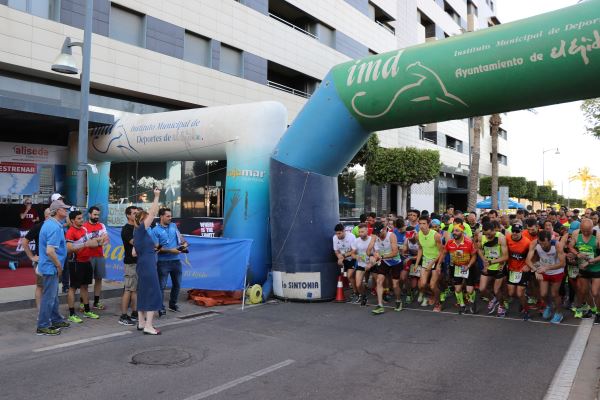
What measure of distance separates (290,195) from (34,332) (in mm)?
4824

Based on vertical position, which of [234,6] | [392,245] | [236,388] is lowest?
[236,388]

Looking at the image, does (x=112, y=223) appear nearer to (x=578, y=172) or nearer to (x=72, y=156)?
(x=72, y=156)

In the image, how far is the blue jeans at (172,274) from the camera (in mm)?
8297

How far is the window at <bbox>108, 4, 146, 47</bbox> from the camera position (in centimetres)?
1593

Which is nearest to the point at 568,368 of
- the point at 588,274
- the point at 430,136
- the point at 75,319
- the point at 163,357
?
the point at 588,274

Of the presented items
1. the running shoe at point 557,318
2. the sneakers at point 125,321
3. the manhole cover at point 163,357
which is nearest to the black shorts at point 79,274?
the sneakers at point 125,321

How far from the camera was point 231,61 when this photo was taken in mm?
19891

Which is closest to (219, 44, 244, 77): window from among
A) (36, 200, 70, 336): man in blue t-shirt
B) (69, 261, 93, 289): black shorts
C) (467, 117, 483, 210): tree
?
(467, 117, 483, 210): tree

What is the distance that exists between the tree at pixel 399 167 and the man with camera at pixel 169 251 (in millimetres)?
17851

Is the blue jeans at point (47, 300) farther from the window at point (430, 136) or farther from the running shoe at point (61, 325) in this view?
the window at point (430, 136)

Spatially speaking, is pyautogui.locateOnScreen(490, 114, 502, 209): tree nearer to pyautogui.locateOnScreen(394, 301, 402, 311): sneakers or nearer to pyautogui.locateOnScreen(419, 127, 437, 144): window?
pyautogui.locateOnScreen(419, 127, 437, 144): window

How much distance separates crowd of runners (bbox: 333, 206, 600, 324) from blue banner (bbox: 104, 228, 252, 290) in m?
1.91

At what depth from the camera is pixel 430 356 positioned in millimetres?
5930

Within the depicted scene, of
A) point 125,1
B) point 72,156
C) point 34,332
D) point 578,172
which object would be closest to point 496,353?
point 34,332
